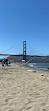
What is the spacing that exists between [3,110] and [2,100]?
593mm

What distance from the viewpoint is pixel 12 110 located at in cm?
266

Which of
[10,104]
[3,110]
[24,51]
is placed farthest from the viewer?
[24,51]

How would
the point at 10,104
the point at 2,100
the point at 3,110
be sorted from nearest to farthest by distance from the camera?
1. the point at 3,110
2. the point at 10,104
3. the point at 2,100

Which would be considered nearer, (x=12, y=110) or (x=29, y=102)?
(x=12, y=110)

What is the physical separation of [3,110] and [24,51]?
212 feet

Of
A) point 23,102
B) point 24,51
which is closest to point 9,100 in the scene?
point 23,102

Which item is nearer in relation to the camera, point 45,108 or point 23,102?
point 45,108

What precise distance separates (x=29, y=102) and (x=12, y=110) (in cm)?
60

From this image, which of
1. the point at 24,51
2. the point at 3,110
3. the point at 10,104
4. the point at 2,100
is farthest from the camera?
the point at 24,51

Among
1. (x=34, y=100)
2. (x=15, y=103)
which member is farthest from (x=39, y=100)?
(x=15, y=103)

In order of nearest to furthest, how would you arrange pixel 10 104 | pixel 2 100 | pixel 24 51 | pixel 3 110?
pixel 3 110 → pixel 10 104 → pixel 2 100 → pixel 24 51

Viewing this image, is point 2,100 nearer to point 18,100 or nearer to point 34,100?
point 18,100

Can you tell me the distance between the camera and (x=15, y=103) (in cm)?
305

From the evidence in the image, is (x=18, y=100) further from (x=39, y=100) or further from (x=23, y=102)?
(x=39, y=100)
